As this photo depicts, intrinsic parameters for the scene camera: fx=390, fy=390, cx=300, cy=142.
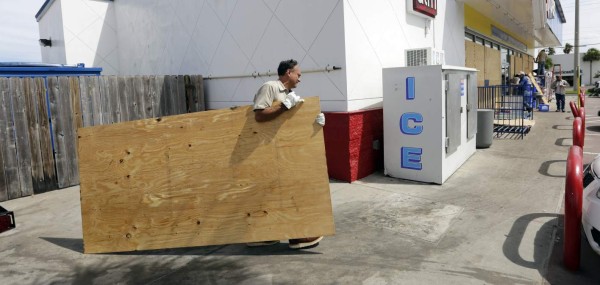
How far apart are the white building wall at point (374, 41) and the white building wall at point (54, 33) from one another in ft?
32.4

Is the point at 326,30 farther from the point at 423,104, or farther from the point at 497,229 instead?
the point at 497,229

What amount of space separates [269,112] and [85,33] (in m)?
11.0

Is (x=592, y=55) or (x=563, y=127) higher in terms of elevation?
(x=592, y=55)

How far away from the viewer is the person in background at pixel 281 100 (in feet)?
12.2

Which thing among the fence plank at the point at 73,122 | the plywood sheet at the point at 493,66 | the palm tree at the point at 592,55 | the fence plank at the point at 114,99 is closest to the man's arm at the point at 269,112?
the fence plank at the point at 73,122

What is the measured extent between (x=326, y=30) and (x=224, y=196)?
360 centimetres

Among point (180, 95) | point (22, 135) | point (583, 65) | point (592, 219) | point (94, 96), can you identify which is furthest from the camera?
point (583, 65)

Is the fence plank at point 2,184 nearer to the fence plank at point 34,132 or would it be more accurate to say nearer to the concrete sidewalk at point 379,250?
the fence plank at point 34,132

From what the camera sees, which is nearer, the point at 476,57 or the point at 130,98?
the point at 130,98

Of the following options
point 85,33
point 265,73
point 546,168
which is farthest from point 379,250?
point 85,33

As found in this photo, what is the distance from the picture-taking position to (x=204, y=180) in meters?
3.92

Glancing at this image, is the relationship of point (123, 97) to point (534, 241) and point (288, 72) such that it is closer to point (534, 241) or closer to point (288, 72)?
point (288, 72)

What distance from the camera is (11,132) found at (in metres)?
6.36

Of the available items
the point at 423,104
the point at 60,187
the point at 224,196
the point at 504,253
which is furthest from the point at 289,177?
the point at 60,187
